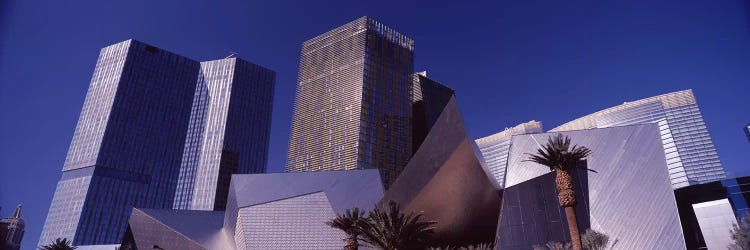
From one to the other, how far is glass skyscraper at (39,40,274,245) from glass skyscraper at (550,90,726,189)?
122m

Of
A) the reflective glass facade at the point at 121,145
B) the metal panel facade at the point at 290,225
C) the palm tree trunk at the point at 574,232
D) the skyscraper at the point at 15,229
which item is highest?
the reflective glass facade at the point at 121,145

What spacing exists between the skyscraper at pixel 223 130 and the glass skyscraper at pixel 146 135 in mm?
339

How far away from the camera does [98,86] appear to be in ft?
481

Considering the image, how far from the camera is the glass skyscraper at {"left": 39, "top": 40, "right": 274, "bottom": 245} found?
132375mm

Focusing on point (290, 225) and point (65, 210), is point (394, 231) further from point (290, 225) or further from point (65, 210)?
point (65, 210)

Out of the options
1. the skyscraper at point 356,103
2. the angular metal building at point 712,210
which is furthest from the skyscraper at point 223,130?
the angular metal building at point 712,210

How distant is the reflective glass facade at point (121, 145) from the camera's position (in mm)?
130625

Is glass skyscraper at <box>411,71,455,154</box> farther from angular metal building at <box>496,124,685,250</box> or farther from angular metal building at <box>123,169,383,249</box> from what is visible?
angular metal building at <box>496,124,685,250</box>

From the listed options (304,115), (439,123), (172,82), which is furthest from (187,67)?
(439,123)

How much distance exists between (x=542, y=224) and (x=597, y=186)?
4.76 m

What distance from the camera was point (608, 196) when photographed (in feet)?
112

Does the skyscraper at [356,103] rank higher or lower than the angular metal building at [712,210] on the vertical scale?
higher

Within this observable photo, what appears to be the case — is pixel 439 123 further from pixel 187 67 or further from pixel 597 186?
pixel 187 67

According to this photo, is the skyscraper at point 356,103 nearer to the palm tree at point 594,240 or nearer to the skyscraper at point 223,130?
the skyscraper at point 223,130
